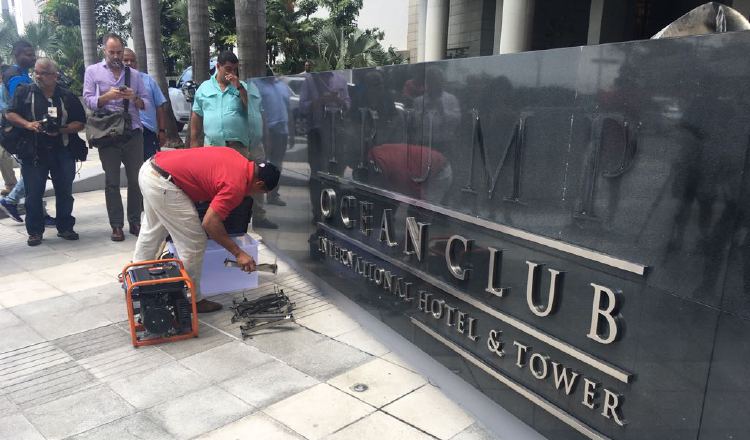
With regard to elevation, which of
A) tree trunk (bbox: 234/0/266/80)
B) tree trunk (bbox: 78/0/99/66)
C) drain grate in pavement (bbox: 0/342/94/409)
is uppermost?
tree trunk (bbox: 78/0/99/66)

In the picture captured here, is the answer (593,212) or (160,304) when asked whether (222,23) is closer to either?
(160,304)

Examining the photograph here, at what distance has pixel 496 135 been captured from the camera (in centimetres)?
261

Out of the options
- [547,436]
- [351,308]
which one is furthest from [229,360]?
[547,436]

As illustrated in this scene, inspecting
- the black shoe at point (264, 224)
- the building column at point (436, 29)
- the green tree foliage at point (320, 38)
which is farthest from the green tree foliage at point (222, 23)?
the black shoe at point (264, 224)

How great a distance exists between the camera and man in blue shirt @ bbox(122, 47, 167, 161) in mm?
6137

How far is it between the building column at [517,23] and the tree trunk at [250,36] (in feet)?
24.5

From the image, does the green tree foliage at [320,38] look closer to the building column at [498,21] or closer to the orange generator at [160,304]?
the building column at [498,21]

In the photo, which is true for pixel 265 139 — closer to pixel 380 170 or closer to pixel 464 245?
pixel 380 170

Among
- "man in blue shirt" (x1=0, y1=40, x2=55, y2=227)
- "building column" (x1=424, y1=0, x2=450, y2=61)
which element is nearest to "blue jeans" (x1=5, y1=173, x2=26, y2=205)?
"man in blue shirt" (x1=0, y1=40, x2=55, y2=227)

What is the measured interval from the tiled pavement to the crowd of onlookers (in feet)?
5.15

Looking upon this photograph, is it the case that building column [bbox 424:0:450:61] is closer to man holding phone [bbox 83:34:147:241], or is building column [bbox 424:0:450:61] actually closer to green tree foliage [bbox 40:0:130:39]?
man holding phone [bbox 83:34:147:241]

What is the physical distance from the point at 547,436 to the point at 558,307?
62 centimetres

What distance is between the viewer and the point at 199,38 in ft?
29.5

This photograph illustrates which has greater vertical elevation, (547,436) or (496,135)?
(496,135)
